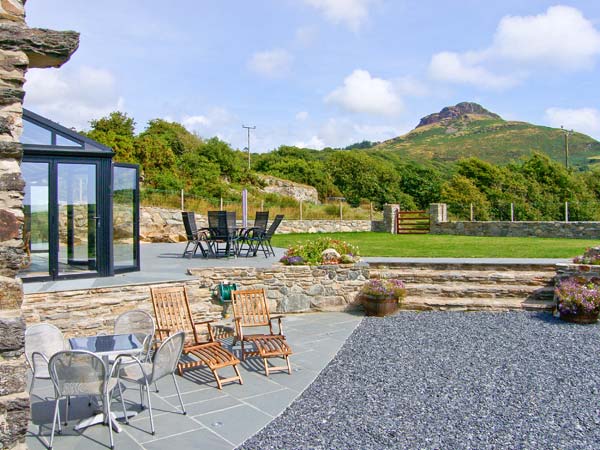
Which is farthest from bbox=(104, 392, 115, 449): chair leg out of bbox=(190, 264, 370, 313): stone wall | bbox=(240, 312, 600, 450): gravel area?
bbox=(190, 264, 370, 313): stone wall

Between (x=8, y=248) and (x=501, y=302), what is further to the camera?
(x=501, y=302)

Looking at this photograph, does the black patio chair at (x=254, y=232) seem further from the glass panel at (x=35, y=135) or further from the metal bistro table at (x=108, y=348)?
the metal bistro table at (x=108, y=348)

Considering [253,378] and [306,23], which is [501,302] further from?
[306,23]

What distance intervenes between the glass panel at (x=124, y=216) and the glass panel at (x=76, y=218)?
0.35 m

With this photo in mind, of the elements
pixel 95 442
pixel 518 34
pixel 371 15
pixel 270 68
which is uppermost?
pixel 270 68

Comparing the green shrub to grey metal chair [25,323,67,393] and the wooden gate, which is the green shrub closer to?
grey metal chair [25,323,67,393]

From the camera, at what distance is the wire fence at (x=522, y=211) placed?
23438 mm

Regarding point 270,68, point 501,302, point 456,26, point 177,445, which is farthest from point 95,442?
point 270,68

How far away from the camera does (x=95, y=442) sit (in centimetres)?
379

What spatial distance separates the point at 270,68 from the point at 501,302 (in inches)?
597

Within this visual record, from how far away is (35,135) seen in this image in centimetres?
736

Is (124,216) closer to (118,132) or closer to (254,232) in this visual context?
(254,232)

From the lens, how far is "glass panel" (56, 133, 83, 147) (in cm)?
755

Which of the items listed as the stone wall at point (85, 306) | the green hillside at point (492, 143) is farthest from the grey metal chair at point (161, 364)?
the green hillside at point (492, 143)
